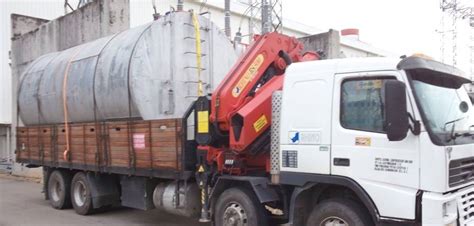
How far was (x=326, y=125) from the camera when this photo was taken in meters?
5.33

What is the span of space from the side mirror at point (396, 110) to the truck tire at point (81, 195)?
21.9 ft

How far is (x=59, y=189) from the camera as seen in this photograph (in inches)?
415

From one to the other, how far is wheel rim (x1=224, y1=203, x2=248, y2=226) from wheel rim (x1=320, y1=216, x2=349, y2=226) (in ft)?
4.03

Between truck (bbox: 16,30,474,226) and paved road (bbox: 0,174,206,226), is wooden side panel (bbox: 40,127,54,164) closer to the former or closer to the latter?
paved road (bbox: 0,174,206,226)

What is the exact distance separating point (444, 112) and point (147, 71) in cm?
496

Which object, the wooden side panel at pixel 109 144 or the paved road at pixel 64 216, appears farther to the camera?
the paved road at pixel 64 216

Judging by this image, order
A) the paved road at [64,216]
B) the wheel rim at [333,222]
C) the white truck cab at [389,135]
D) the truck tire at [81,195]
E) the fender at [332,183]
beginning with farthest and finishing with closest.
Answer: the truck tire at [81,195]
the paved road at [64,216]
the wheel rim at [333,222]
the fender at [332,183]
the white truck cab at [389,135]

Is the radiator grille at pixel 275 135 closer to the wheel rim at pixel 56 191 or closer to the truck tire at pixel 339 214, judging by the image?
the truck tire at pixel 339 214

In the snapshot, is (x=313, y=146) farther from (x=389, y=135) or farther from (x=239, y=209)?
(x=239, y=209)

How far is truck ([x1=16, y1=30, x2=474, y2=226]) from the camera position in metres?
4.66

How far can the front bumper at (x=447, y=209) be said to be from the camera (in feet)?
14.8

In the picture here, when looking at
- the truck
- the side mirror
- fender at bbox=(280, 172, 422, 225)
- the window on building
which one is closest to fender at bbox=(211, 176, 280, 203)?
the truck

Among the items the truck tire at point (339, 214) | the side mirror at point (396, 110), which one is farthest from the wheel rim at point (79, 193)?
the side mirror at point (396, 110)

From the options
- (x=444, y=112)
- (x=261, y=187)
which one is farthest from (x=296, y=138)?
(x=444, y=112)
